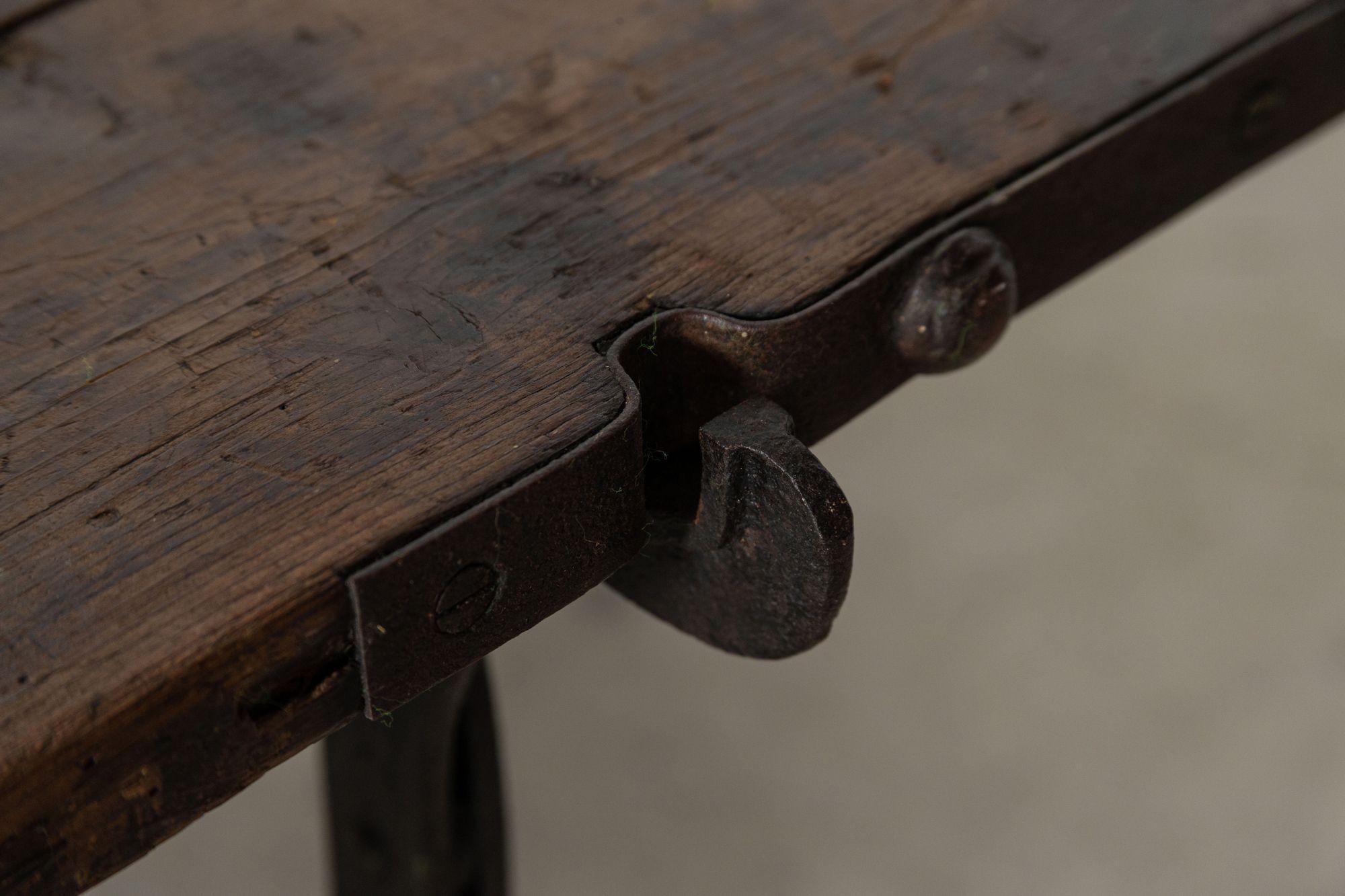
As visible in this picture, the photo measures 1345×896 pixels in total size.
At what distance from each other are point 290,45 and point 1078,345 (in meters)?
→ 1.55

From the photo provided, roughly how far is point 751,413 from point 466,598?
0.15m

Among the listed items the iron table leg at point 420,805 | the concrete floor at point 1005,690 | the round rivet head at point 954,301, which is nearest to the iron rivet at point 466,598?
the round rivet head at point 954,301

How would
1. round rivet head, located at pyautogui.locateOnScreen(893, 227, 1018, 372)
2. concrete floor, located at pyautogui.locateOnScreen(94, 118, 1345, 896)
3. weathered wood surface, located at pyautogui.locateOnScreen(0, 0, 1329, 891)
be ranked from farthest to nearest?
concrete floor, located at pyautogui.locateOnScreen(94, 118, 1345, 896) → round rivet head, located at pyautogui.locateOnScreen(893, 227, 1018, 372) → weathered wood surface, located at pyautogui.locateOnScreen(0, 0, 1329, 891)

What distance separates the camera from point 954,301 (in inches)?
26.6

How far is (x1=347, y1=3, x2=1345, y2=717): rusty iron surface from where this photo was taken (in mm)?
551

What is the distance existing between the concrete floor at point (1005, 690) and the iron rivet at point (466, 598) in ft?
3.61

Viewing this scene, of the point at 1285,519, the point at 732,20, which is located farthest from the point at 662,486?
the point at 1285,519

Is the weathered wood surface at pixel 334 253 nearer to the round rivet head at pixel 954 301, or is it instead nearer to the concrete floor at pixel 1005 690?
the round rivet head at pixel 954 301

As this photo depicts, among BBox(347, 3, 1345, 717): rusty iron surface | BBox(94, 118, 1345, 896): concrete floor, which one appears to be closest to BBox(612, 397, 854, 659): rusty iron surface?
BBox(347, 3, 1345, 717): rusty iron surface

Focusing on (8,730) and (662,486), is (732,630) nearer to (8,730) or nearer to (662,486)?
(662,486)

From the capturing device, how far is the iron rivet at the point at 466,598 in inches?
21.5

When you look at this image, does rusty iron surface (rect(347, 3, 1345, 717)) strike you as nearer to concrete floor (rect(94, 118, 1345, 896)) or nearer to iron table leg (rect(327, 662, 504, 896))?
iron table leg (rect(327, 662, 504, 896))

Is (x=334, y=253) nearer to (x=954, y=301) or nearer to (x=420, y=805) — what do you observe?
(x=954, y=301)

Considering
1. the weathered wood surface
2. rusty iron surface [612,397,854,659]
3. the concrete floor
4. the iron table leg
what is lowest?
the concrete floor
